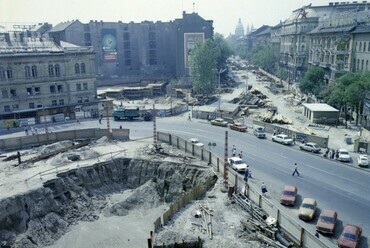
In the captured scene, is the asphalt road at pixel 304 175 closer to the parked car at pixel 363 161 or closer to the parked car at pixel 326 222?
the parked car at pixel 326 222

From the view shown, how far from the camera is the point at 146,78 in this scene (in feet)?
413

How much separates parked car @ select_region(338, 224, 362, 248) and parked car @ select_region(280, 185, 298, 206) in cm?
709

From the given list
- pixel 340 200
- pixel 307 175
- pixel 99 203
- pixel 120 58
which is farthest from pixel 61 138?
pixel 120 58

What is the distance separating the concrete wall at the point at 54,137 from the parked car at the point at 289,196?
31102 millimetres

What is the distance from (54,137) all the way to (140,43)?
7928 centimetres

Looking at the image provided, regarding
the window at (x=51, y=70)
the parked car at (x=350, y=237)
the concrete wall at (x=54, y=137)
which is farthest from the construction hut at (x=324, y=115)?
the window at (x=51, y=70)

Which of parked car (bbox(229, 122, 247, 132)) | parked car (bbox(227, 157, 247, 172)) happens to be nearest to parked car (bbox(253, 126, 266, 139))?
parked car (bbox(229, 122, 247, 132))

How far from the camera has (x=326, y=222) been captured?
3150 centimetres

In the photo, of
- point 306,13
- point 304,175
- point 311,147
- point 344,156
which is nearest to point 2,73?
point 311,147

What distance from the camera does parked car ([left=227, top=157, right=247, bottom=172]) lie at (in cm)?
4512

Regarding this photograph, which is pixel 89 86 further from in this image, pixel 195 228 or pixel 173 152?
pixel 195 228

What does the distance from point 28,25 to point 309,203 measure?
8049 centimetres

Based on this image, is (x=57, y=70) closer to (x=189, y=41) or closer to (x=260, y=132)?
(x=260, y=132)

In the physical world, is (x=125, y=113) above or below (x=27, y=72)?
below
